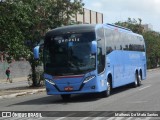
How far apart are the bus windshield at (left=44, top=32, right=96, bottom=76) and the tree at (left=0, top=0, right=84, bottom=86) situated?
7.09 metres

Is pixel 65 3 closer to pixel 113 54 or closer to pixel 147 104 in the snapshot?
pixel 113 54

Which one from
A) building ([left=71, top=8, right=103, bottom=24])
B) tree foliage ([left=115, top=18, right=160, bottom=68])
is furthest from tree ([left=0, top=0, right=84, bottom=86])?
building ([left=71, top=8, right=103, bottom=24])

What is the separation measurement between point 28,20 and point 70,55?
9.05 metres

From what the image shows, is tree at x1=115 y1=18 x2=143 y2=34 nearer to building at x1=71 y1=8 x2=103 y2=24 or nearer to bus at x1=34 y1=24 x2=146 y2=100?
building at x1=71 y1=8 x2=103 y2=24

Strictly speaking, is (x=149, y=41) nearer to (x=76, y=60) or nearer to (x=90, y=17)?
(x=90, y=17)

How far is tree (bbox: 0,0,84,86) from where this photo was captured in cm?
2611

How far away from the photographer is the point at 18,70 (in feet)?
209

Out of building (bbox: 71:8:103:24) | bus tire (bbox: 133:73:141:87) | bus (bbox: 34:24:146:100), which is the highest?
building (bbox: 71:8:103:24)

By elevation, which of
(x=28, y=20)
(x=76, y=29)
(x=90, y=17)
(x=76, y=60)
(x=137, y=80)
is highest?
(x=90, y=17)

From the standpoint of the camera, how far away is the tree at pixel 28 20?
85.7 ft

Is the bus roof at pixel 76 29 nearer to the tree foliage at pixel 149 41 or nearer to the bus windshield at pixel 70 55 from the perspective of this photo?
the bus windshield at pixel 70 55

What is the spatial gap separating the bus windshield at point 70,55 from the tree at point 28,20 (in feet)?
23.3

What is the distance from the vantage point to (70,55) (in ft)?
63.1

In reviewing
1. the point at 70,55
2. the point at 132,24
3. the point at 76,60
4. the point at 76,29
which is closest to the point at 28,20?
the point at 76,29
